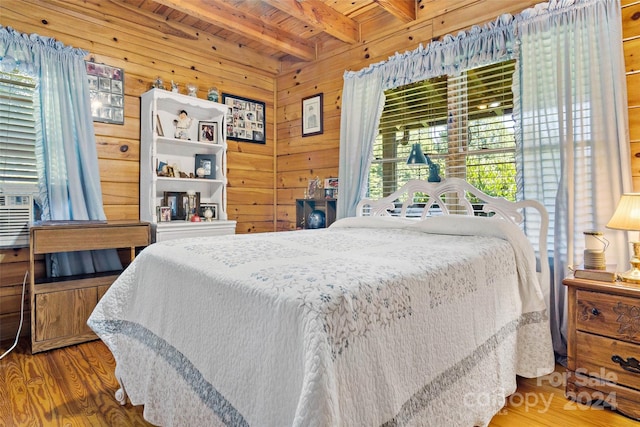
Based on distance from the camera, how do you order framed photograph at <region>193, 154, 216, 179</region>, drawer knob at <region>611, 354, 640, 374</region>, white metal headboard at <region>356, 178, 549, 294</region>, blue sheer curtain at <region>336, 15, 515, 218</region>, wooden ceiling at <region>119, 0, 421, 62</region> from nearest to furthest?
1. drawer knob at <region>611, 354, 640, 374</region>
2. white metal headboard at <region>356, 178, 549, 294</region>
3. blue sheer curtain at <region>336, 15, 515, 218</region>
4. wooden ceiling at <region>119, 0, 421, 62</region>
5. framed photograph at <region>193, 154, 216, 179</region>

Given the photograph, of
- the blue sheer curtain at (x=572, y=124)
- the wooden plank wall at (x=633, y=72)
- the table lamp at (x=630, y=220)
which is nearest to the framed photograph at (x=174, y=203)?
the blue sheer curtain at (x=572, y=124)

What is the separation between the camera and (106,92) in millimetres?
2988

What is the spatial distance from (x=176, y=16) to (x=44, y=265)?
2.40 m

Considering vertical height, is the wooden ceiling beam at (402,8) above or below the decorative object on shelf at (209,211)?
above

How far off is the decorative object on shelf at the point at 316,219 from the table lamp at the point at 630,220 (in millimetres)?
2234

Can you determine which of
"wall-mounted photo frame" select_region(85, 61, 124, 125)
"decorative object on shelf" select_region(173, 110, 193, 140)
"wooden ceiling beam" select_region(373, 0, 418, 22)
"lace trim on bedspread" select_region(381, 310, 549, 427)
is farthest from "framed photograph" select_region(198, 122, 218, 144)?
"lace trim on bedspread" select_region(381, 310, 549, 427)

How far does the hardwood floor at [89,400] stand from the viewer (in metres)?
1.63

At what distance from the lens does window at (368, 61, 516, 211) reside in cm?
260

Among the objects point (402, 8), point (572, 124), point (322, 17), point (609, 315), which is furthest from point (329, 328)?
point (322, 17)

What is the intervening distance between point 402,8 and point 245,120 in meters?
1.92

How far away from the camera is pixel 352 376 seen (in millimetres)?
881

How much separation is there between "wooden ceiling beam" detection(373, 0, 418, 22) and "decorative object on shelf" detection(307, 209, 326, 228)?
1832 mm

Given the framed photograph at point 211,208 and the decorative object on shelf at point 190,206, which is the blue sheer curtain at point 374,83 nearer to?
the framed photograph at point 211,208

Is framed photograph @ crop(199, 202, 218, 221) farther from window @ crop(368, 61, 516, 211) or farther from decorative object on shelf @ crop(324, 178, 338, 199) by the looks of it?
window @ crop(368, 61, 516, 211)
